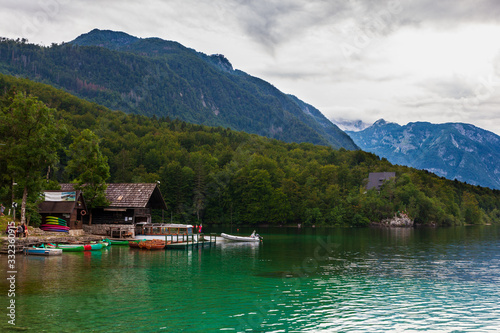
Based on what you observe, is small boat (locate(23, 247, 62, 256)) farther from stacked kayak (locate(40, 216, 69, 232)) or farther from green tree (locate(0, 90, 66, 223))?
stacked kayak (locate(40, 216, 69, 232))

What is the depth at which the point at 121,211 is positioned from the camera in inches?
2857

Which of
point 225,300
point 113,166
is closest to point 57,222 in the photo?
point 225,300

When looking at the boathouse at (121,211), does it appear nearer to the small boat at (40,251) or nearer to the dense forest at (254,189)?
A: the small boat at (40,251)

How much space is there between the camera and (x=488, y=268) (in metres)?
44.2

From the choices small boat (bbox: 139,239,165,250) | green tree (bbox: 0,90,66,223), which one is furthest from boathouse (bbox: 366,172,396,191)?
green tree (bbox: 0,90,66,223)

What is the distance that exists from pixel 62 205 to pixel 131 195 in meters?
12.7

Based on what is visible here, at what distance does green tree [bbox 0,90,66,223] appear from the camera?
179 ft

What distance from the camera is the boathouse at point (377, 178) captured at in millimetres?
178337

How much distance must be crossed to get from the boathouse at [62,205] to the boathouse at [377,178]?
139 metres

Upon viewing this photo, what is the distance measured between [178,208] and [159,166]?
90.5ft

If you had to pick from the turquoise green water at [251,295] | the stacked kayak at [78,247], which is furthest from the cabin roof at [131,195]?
the turquoise green water at [251,295]

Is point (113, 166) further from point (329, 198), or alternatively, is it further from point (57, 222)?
point (57, 222)

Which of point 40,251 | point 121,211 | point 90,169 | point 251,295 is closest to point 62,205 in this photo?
point 90,169

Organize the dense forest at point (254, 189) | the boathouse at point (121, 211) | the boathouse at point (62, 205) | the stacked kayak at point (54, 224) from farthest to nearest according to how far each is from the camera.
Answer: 1. the dense forest at point (254, 189)
2. the boathouse at point (121, 211)
3. the boathouse at point (62, 205)
4. the stacked kayak at point (54, 224)
